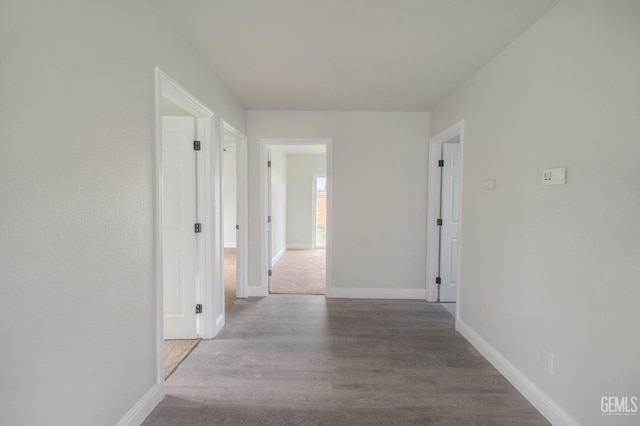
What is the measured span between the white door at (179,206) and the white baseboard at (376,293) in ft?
6.31

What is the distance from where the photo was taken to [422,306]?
3617 mm

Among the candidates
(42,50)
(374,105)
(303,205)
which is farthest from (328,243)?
(303,205)

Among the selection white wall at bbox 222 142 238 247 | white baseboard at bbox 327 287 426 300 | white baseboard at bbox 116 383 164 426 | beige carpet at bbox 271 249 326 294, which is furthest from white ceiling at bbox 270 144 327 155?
white baseboard at bbox 116 383 164 426

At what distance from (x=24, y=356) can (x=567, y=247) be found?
101 inches

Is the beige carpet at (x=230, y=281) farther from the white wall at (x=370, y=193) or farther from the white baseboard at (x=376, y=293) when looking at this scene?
the white baseboard at (x=376, y=293)

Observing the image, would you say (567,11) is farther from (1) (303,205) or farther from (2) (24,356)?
(1) (303,205)

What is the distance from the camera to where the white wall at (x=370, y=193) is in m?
3.79

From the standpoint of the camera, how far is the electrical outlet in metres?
1.75

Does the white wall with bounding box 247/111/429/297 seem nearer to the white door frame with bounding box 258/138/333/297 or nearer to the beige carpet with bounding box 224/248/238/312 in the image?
the white door frame with bounding box 258/138/333/297

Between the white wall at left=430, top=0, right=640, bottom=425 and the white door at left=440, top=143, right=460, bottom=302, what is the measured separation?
124cm

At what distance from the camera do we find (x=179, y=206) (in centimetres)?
260

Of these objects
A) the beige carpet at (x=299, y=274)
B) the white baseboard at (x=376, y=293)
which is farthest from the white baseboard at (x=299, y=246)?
the white baseboard at (x=376, y=293)

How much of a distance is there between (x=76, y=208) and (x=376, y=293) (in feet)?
11.1

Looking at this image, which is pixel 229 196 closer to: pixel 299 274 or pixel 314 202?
pixel 314 202
